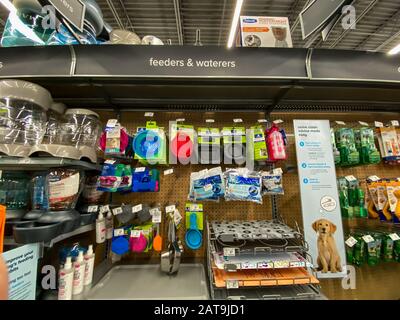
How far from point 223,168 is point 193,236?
59cm

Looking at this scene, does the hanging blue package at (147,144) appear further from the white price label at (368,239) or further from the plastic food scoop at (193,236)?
the white price label at (368,239)

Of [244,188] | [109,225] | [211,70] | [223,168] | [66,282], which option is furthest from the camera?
[223,168]

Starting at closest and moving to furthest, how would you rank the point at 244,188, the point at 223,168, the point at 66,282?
the point at 66,282, the point at 244,188, the point at 223,168

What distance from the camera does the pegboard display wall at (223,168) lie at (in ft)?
4.85

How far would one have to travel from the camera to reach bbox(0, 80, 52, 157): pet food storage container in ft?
3.14

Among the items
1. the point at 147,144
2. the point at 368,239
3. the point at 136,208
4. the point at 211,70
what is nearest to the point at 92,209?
the point at 136,208

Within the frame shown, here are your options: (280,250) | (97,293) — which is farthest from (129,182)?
(280,250)

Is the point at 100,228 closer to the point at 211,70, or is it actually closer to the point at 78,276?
the point at 78,276

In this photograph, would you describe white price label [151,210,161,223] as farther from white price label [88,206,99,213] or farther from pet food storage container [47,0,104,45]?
pet food storage container [47,0,104,45]

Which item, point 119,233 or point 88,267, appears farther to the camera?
point 119,233

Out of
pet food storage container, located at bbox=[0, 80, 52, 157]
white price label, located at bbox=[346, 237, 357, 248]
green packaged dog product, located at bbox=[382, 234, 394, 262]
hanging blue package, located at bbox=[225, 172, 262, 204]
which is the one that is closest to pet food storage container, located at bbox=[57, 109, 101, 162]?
pet food storage container, located at bbox=[0, 80, 52, 157]

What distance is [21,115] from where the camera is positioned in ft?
3.61

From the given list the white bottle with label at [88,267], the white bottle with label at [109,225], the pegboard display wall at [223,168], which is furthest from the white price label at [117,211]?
the white bottle with label at [88,267]

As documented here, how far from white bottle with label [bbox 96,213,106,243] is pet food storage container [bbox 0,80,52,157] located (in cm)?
57
